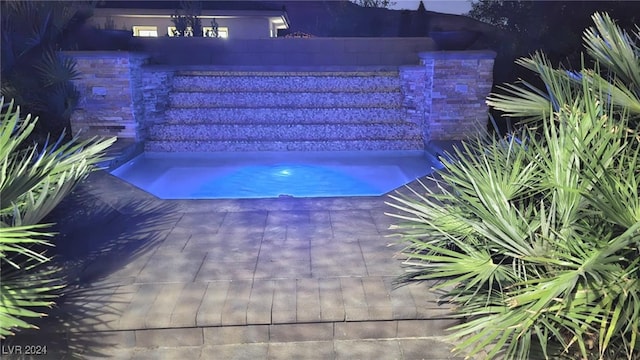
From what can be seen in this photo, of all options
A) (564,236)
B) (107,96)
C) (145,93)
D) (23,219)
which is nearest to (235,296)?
(23,219)

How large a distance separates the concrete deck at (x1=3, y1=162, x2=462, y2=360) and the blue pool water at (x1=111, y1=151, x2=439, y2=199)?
8.93ft

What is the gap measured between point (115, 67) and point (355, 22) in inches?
294

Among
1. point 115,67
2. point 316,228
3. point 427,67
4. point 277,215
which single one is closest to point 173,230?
point 277,215

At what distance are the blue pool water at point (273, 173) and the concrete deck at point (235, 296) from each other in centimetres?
272

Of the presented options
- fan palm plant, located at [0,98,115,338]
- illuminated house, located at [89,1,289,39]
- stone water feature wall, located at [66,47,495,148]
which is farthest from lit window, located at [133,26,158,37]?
fan palm plant, located at [0,98,115,338]

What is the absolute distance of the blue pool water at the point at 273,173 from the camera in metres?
7.09

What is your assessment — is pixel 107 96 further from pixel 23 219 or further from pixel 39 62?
pixel 23 219

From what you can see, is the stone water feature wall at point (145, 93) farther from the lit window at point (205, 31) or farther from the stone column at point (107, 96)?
the lit window at point (205, 31)

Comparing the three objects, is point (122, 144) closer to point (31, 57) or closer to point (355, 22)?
point (31, 57)

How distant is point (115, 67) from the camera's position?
8000mm

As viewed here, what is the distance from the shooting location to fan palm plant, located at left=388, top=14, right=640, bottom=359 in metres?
2.06

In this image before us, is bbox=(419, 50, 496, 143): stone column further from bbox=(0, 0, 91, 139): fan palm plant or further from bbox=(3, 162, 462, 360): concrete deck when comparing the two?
bbox=(0, 0, 91, 139): fan palm plant

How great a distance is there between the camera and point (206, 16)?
52.1 feet

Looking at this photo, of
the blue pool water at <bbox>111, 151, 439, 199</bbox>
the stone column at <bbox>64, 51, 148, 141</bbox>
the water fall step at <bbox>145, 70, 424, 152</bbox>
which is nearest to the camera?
the blue pool water at <bbox>111, 151, 439, 199</bbox>
